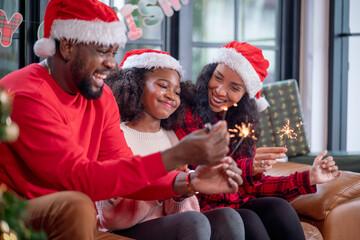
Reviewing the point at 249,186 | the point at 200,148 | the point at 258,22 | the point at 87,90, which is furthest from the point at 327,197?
the point at 258,22

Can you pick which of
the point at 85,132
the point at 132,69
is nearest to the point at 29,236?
A: the point at 85,132

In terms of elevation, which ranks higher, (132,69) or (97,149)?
(132,69)

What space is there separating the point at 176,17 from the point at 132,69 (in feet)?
4.46

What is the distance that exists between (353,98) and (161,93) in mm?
2370

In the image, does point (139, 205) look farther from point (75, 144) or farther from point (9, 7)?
point (9, 7)

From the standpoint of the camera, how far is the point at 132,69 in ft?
6.82

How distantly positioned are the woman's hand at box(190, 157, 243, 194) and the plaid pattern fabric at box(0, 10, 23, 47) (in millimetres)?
1323

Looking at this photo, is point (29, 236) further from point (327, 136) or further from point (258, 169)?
point (327, 136)

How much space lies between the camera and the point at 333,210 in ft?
7.38

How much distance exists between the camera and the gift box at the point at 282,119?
294 cm

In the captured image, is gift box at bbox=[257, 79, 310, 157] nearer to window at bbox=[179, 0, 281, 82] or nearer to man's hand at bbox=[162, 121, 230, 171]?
window at bbox=[179, 0, 281, 82]

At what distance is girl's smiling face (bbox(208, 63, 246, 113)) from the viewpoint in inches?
85.2

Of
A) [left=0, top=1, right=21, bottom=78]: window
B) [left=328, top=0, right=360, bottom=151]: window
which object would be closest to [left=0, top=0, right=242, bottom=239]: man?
[left=0, top=1, right=21, bottom=78]: window

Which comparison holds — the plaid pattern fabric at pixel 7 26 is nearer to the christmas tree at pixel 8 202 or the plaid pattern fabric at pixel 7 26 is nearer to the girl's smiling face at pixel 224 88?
the girl's smiling face at pixel 224 88
